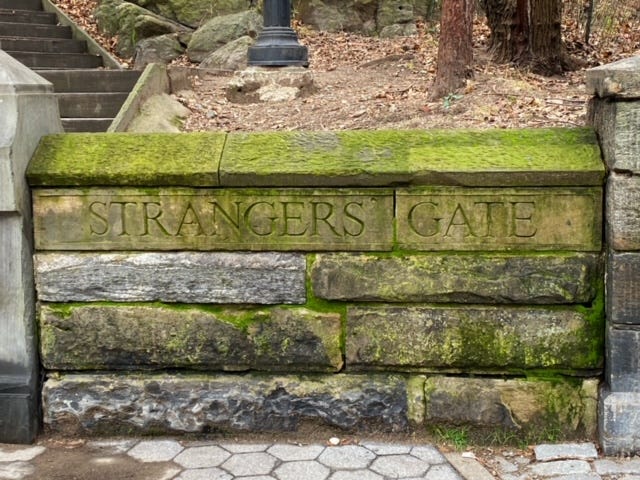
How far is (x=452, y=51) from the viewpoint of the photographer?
285 inches

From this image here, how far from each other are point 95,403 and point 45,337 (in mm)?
400

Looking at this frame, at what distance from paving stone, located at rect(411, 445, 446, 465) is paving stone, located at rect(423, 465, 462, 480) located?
55 millimetres

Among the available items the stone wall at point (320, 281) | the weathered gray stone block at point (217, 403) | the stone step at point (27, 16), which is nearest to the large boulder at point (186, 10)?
the stone step at point (27, 16)

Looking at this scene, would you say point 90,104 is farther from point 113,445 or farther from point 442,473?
point 442,473

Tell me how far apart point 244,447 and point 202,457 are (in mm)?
209

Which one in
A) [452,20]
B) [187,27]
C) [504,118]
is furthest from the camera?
[187,27]

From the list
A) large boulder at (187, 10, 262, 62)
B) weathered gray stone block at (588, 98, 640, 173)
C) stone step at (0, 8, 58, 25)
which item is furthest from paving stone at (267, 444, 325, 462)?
stone step at (0, 8, 58, 25)

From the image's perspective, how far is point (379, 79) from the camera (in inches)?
354

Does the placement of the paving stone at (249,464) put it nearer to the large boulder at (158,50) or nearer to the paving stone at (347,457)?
the paving stone at (347,457)

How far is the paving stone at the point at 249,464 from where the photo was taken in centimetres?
332

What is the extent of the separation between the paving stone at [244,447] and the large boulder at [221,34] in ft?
29.2

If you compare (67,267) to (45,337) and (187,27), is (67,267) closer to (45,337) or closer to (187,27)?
(45,337)

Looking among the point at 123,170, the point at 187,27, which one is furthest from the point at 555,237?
the point at 187,27

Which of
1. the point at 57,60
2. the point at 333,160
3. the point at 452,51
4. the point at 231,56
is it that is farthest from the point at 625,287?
the point at 57,60
